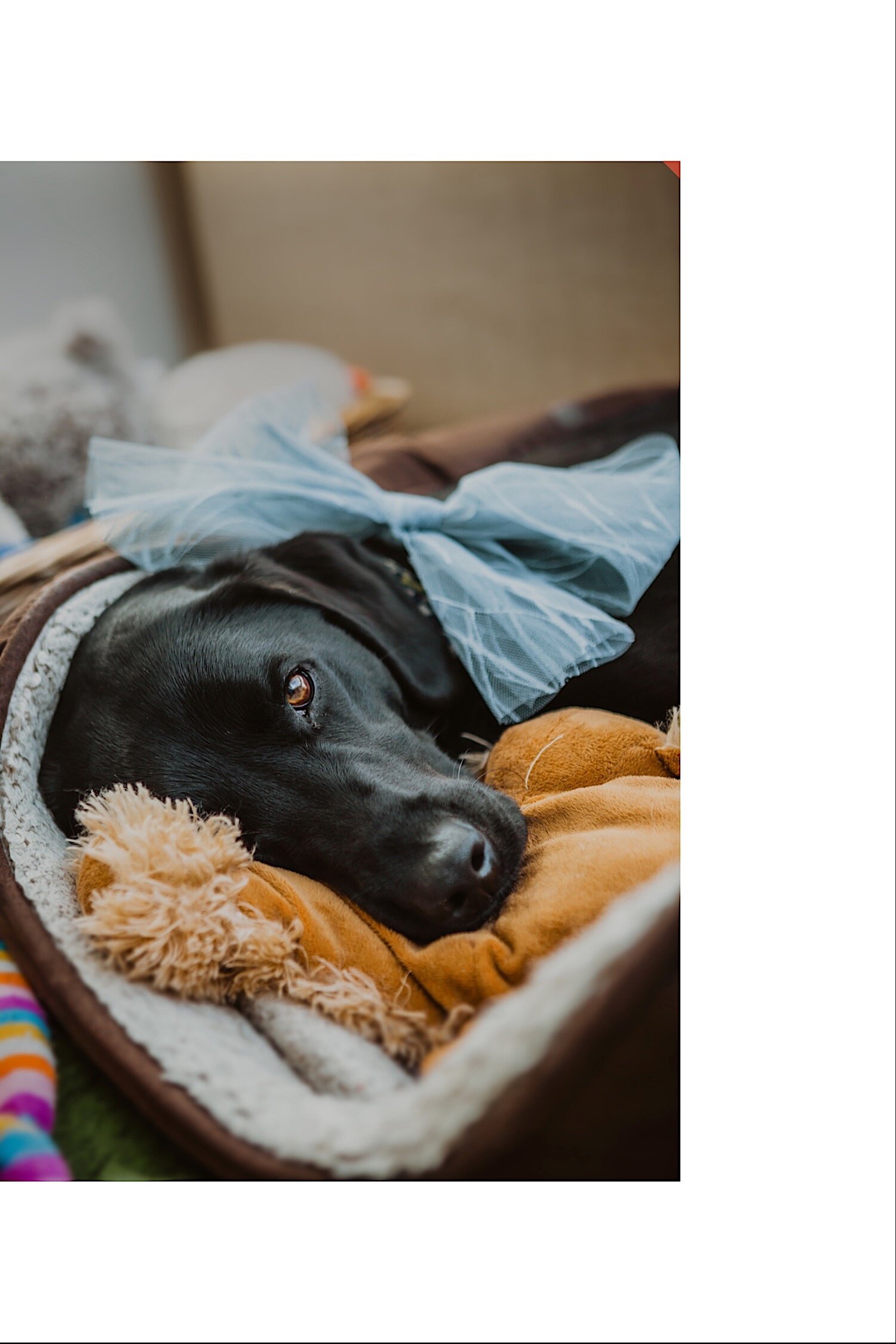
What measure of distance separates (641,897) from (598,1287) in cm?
37

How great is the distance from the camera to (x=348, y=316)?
75.2 inches

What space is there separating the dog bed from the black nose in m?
0.10

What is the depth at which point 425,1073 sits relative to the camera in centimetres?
72

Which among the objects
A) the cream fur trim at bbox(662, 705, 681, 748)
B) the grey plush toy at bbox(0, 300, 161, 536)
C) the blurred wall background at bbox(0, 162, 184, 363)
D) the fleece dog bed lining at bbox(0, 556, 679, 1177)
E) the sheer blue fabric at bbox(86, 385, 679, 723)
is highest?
the blurred wall background at bbox(0, 162, 184, 363)

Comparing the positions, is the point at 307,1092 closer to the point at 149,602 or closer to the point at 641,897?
the point at 641,897

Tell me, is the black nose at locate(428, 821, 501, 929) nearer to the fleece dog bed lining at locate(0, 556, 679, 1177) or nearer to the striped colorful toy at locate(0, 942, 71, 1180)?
the fleece dog bed lining at locate(0, 556, 679, 1177)

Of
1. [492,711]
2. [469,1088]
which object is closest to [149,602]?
[492,711]

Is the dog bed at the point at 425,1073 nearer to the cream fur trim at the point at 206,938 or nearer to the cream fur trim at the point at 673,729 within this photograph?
the cream fur trim at the point at 206,938

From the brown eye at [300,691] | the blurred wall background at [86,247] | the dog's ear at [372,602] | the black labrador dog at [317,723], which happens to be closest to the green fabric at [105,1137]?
the black labrador dog at [317,723]

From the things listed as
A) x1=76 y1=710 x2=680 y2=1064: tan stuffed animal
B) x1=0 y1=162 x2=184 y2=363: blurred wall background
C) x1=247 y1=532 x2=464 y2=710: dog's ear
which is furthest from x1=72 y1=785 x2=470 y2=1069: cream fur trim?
x1=0 y1=162 x2=184 y2=363: blurred wall background

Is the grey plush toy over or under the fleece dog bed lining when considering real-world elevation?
A: over

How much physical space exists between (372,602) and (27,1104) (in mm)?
663

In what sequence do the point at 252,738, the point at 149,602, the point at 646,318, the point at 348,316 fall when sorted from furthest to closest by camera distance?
1. the point at 348,316
2. the point at 646,318
3. the point at 149,602
4. the point at 252,738

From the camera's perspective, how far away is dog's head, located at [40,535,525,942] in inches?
33.5
